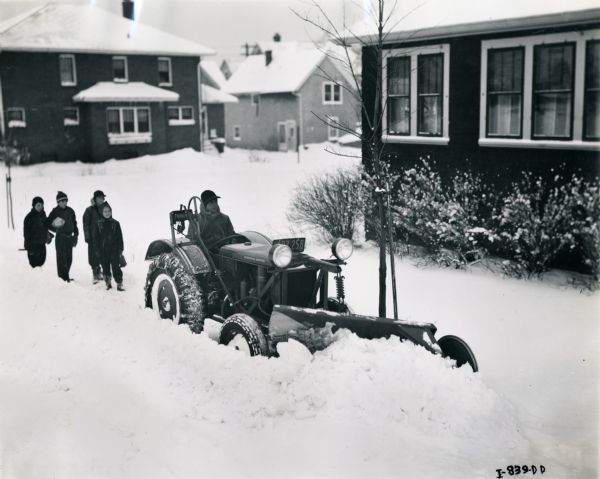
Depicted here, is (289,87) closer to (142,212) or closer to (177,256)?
(142,212)

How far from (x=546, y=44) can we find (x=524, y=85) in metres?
0.75

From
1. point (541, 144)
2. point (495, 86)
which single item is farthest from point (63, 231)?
point (541, 144)

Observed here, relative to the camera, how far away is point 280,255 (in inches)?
264

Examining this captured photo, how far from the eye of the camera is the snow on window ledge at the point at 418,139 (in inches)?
492

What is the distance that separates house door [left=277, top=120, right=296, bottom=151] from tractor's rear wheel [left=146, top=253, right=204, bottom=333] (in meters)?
35.9

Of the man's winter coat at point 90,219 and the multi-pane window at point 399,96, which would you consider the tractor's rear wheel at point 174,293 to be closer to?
the man's winter coat at point 90,219

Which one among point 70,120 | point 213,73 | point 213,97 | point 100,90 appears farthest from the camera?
point 213,73

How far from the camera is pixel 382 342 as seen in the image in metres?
5.88

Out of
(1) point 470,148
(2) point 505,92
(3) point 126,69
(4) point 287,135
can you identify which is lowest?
(1) point 470,148

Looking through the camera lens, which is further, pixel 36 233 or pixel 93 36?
pixel 93 36

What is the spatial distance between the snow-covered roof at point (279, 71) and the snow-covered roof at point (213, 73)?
899mm

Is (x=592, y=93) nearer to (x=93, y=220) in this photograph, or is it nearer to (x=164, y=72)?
(x=93, y=220)

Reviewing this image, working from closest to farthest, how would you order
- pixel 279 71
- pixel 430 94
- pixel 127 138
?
Result: pixel 430 94
pixel 127 138
pixel 279 71

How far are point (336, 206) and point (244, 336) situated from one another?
6455mm
